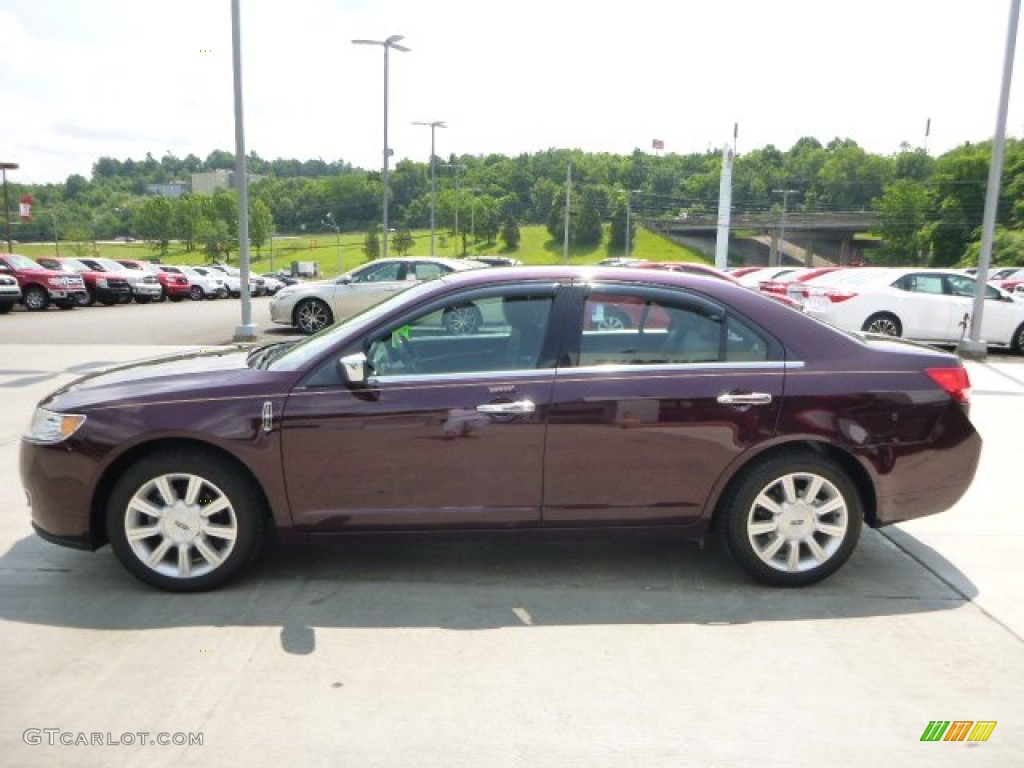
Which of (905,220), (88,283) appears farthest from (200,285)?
(905,220)

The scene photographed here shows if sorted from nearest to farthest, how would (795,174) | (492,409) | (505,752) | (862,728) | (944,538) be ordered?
1. (505,752)
2. (862,728)
3. (492,409)
4. (944,538)
5. (795,174)

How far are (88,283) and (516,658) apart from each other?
90.4ft

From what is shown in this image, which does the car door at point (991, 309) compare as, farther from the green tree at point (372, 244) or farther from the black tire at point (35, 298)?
the green tree at point (372, 244)

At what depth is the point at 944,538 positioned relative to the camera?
4.97 meters

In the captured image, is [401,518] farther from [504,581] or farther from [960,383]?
[960,383]

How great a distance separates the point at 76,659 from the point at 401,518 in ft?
4.87

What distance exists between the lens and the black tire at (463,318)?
4191 mm

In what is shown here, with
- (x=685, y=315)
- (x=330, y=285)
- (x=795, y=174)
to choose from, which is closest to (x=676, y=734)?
(x=685, y=315)

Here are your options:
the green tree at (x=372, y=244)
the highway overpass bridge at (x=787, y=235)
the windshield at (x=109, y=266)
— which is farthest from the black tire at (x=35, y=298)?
the highway overpass bridge at (x=787, y=235)

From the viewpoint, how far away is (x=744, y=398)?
4008mm

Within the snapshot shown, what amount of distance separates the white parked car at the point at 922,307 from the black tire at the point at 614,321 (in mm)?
11165

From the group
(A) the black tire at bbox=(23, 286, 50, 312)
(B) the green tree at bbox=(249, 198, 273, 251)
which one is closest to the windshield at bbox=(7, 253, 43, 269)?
(A) the black tire at bbox=(23, 286, 50, 312)

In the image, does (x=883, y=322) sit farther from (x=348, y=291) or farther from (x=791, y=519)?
(x=791, y=519)

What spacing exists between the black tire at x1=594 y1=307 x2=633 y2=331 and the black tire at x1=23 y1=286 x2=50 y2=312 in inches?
944
